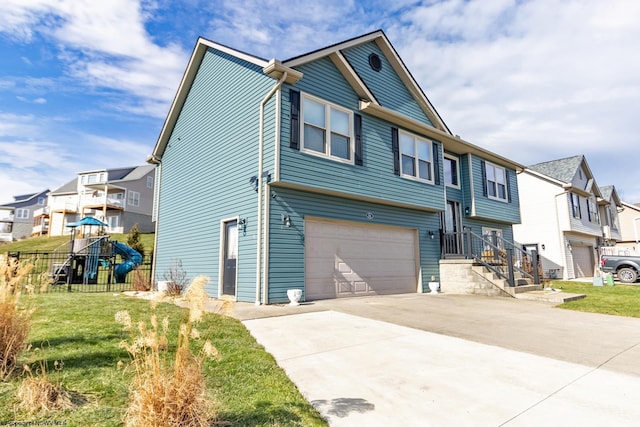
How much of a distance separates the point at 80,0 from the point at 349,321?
9246mm

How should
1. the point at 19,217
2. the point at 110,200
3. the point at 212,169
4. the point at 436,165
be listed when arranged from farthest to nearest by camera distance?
the point at 19,217, the point at 110,200, the point at 436,165, the point at 212,169

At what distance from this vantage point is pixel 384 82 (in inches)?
480

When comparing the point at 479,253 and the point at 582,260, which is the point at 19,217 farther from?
the point at 582,260

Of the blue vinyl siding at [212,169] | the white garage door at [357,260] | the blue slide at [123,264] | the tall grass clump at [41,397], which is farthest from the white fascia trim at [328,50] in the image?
the blue slide at [123,264]

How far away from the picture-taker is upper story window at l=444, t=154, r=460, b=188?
594 inches

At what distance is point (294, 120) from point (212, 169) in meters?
3.94

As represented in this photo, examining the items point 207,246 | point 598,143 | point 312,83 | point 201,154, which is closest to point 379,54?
point 312,83

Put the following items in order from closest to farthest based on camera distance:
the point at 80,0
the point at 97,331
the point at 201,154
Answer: the point at 97,331 < the point at 80,0 < the point at 201,154

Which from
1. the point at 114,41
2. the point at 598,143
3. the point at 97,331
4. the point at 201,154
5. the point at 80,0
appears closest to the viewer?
the point at 97,331

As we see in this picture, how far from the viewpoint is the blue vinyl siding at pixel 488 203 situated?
49.9 ft

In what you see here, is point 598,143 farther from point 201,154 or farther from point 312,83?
point 201,154

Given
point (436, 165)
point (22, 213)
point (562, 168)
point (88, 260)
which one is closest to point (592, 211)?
point (562, 168)

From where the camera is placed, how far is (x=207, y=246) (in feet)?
36.1

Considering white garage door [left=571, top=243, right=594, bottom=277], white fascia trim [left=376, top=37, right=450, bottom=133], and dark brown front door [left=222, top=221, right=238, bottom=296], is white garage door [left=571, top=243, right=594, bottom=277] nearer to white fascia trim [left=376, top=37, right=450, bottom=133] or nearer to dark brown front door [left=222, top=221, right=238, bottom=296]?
white fascia trim [left=376, top=37, right=450, bottom=133]
